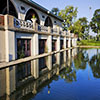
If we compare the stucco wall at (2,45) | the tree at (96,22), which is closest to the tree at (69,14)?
the tree at (96,22)

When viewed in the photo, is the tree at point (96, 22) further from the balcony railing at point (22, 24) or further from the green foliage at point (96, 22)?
the balcony railing at point (22, 24)

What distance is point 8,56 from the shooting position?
11.7 metres

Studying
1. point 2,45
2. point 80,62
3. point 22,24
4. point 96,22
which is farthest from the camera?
point 96,22

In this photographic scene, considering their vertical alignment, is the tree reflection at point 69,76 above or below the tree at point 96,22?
below

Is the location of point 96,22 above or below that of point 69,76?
above

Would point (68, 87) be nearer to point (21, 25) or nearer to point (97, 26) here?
point (21, 25)

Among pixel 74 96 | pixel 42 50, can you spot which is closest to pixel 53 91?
pixel 74 96

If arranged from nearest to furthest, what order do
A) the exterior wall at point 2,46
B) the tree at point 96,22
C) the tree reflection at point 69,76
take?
the tree reflection at point 69,76 < the exterior wall at point 2,46 < the tree at point 96,22

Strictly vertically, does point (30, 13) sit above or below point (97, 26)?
below

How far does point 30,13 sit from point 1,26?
12653 mm

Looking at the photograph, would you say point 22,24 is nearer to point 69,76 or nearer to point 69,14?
point 69,76

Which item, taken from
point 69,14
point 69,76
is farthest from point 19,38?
point 69,14

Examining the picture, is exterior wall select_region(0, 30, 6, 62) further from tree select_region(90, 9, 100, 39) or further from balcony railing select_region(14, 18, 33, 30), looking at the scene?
tree select_region(90, 9, 100, 39)

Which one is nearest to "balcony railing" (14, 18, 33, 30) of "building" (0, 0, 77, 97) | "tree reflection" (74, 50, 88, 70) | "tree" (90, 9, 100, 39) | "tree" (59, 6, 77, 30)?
"building" (0, 0, 77, 97)
